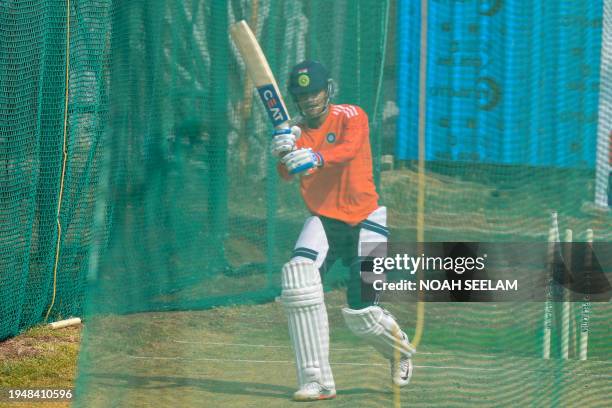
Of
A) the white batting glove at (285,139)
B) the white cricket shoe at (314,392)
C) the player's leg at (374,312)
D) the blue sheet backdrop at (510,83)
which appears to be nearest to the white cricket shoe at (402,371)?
the player's leg at (374,312)

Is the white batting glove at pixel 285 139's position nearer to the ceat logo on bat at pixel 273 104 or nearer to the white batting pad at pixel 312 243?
the ceat logo on bat at pixel 273 104

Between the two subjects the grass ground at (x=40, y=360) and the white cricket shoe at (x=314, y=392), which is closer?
the white cricket shoe at (x=314, y=392)

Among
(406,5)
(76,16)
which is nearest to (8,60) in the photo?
(76,16)

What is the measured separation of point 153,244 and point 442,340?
134cm

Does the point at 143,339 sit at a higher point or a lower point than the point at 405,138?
lower

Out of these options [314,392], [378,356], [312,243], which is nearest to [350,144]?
[312,243]

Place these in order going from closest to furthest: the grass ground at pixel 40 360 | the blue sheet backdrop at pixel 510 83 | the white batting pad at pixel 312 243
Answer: the blue sheet backdrop at pixel 510 83, the white batting pad at pixel 312 243, the grass ground at pixel 40 360

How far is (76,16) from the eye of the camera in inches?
209

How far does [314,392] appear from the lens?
366 cm

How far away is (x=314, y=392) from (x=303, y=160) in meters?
0.95

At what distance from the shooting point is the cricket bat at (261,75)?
374 cm

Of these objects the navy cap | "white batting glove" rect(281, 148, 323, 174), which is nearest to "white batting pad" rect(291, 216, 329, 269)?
"white batting glove" rect(281, 148, 323, 174)

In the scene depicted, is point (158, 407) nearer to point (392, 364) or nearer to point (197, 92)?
point (392, 364)

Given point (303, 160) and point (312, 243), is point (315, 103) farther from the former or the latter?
point (312, 243)
